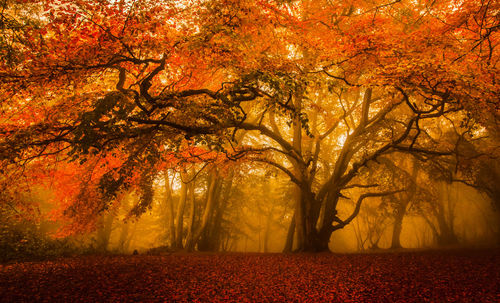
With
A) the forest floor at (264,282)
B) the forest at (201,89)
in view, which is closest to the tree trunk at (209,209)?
the forest at (201,89)

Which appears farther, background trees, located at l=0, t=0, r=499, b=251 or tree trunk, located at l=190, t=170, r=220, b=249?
tree trunk, located at l=190, t=170, r=220, b=249

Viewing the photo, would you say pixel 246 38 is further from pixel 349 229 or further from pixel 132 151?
pixel 349 229

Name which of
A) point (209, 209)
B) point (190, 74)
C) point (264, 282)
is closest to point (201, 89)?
point (190, 74)

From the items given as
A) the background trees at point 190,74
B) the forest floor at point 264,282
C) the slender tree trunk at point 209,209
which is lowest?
the forest floor at point 264,282

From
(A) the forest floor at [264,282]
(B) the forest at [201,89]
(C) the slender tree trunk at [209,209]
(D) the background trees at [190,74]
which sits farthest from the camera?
(C) the slender tree trunk at [209,209]

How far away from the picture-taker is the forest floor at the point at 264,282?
5695 mm

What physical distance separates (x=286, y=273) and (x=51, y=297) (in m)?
5.67

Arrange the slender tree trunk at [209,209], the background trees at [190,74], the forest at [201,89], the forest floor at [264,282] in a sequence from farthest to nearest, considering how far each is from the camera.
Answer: the slender tree trunk at [209,209] < the background trees at [190,74] < the forest at [201,89] < the forest floor at [264,282]

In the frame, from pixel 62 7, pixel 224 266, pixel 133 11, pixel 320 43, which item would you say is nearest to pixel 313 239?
pixel 224 266

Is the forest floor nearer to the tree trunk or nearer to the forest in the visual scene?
the forest

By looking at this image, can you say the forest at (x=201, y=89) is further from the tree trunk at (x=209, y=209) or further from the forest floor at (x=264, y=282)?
the tree trunk at (x=209, y=209)

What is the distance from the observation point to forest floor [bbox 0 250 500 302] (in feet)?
18.7

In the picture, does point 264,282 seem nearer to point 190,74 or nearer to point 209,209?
point 190,74

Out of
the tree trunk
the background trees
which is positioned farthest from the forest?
the tree trunk
